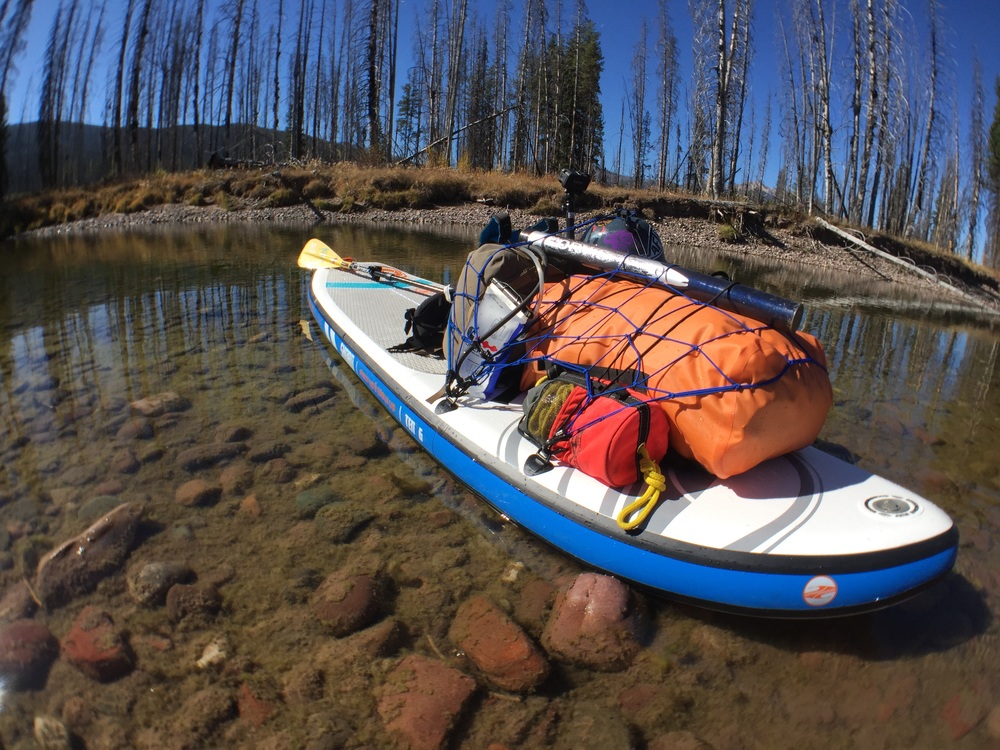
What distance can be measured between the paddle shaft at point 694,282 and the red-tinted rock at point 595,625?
136 centimetres

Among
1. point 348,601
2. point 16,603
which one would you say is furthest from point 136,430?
point 348,601

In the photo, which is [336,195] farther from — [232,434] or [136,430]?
[232,434]

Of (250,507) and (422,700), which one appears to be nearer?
(422,700)

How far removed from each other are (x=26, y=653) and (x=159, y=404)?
2.33m

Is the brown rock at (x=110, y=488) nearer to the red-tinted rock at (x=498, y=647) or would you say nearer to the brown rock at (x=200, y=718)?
the brown rock at (x=200, y=718)

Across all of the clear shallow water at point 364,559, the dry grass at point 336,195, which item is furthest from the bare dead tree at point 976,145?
the clear shallow water at point 364,559

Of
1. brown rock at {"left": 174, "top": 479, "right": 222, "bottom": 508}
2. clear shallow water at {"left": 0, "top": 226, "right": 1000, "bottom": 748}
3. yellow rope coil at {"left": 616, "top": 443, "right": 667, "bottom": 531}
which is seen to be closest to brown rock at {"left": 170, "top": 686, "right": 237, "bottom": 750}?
clear shallow water at {"left": 0, "top": 226, "right": 1000, "bottom": 748}

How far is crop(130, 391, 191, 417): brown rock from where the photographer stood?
4.21m

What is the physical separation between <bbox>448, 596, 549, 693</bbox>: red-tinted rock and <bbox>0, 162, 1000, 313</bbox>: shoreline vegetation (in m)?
14.2

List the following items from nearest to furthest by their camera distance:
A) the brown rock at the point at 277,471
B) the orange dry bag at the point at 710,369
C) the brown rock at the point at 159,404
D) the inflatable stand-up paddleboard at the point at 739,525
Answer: the inflatable stand-up paddleboard at the point at 739,525, the orange dry bag at the point at 710,369, the brown rock at the point at 277,471, the brown rock at the point at 159,404

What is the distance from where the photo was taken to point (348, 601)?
8.25ft

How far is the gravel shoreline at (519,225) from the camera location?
1371 cm

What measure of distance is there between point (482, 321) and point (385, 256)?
7.74m

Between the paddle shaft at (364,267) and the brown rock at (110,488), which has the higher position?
the paddle shaft at (364,267)
